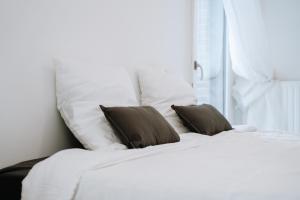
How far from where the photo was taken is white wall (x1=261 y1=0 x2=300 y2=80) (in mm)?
4035

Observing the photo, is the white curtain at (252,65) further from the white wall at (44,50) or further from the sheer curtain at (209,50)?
the white wall at (44,50)

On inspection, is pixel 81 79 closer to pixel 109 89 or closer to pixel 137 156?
pixel 109 89

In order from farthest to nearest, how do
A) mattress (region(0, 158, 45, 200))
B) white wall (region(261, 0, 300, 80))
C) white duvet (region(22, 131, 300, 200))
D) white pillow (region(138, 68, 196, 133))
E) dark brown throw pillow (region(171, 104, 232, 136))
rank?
white wall (region(261, 0, 300, 80))
white pillow (region(138, 68, 196, 133))
dark brown throw pillow (region(171, 104, 232, 136))
mattress (region(0, 158, 45, 200))
white duvet (region(22, 131, 300, 200))

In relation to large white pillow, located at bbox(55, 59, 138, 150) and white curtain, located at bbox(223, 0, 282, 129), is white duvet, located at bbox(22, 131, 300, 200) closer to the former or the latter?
large white pillow, located at bbox(55, 59, 138, 150)

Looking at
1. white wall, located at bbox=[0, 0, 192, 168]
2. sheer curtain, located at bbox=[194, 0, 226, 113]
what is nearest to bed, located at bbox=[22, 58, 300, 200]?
white wall, located at bbox=[0, 0, 192, 168]

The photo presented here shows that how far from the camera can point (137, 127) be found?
1934mm

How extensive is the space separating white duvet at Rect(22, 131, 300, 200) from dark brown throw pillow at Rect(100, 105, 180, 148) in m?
0.09

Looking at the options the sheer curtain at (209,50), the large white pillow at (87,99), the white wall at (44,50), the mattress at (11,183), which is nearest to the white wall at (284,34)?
the sheer curtain at (209,50)

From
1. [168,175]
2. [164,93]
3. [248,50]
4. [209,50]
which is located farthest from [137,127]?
[248,50]

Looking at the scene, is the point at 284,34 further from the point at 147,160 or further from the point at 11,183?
the point at 11,183

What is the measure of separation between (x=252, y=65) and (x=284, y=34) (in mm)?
504

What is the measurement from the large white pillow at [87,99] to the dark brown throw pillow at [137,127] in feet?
0.19

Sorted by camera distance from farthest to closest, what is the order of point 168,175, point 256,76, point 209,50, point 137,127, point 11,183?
1. point 256,76
2. point 209,50
3. point 137,127
4. point 11,183
5. point 168,175

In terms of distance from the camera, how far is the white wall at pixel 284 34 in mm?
4035
